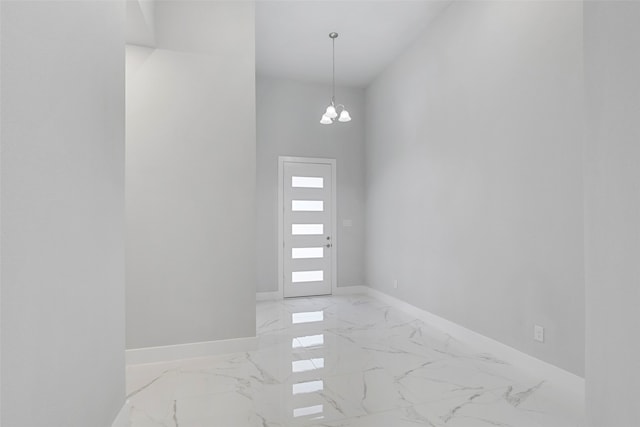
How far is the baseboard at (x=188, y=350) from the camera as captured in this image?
3.00 metres

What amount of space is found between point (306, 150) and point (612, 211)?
15.6 ft

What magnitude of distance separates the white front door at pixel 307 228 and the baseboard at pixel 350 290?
156 mm

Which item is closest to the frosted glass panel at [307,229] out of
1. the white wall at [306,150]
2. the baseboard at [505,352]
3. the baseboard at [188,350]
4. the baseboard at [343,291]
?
the white wall at [306,150]

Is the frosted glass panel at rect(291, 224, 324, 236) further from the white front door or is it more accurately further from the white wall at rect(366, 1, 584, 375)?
the white wall at rect(366, 1, 584, 375)

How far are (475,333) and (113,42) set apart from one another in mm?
3709

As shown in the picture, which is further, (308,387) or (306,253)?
(306,253)

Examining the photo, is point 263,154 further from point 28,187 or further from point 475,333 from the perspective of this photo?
point 28,187

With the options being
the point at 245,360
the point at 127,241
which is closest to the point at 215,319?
the point at 245,360

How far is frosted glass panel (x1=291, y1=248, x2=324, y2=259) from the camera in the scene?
570 centimetres

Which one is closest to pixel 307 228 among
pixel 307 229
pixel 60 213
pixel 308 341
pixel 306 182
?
pixel 307 229

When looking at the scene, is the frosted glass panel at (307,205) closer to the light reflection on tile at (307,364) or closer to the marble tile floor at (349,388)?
the marble tile floor at (349,388)

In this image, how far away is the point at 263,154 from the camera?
5531mm

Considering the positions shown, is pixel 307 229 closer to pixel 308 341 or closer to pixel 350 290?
pixel 350 290

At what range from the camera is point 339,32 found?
4336 millimetres
